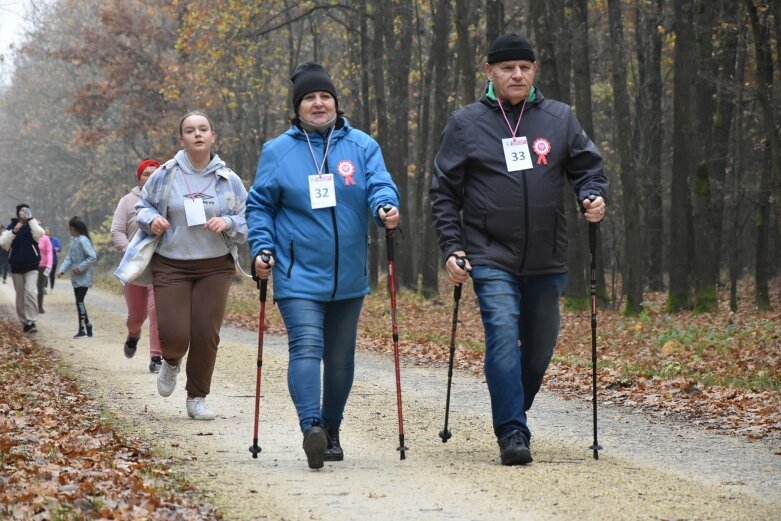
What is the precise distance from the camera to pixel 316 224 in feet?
22.3

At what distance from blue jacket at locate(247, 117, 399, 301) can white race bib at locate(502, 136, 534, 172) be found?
671 millimetres

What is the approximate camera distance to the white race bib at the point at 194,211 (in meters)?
9.02

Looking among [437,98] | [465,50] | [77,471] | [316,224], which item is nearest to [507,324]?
[316,224]

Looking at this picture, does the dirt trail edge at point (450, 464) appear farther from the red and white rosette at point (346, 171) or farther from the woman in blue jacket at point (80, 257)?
the woman in blue jacket at point (80, 257)

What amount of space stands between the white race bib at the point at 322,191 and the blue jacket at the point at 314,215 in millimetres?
42

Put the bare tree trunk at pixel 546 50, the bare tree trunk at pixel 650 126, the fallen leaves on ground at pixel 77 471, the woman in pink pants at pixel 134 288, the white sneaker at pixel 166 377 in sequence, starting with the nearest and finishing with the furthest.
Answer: the fallen leaves on ground at pixel 77 471 < the white sneaker at pixel 166 377 < the woman in pink pants at pixel 134 288 < the bare tree trunk at pixel 546 50 < the bare tree trunk at pixel 650 126

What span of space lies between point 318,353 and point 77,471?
1478 mm

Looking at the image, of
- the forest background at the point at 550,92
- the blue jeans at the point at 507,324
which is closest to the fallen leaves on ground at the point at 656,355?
the forest background at the point at 550,92

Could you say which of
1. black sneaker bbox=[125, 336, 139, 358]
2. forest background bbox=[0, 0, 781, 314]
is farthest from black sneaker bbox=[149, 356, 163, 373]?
forest background bbox=[0, 0, 781, 314]

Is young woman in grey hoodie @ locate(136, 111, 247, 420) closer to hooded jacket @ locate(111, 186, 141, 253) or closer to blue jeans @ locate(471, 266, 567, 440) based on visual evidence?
blue jeans @ locate(471, 266, 567, 440)

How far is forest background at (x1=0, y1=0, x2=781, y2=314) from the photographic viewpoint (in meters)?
21.9

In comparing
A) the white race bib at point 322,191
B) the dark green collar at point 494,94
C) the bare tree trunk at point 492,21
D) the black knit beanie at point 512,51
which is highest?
the bare tree trunk at point 492,21

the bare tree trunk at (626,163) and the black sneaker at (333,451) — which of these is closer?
the black sneaker at (333,451)

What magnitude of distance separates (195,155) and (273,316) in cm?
1690
